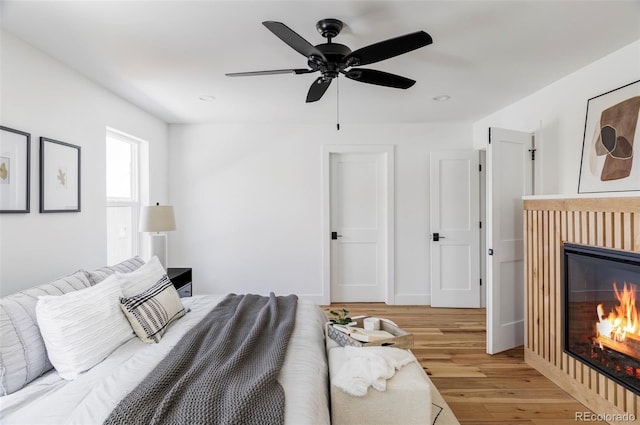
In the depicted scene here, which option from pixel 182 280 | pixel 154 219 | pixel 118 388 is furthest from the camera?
pixel 182 280

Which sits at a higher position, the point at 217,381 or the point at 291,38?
the point at 291,38

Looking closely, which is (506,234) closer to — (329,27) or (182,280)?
(329,27)

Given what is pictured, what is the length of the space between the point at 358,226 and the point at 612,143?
9.15ft

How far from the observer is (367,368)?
1.60 m

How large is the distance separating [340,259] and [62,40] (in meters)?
3.61

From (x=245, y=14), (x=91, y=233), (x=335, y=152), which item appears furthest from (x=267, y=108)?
(x=91, y=233)

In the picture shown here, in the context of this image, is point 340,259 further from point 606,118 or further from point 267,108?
point 606,118

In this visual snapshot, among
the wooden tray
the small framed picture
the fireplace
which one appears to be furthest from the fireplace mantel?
the small framed picture

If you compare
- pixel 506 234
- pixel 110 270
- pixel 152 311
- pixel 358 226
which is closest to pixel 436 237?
pixel 358 226

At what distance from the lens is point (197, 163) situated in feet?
14.4

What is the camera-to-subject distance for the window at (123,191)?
10.9 feet

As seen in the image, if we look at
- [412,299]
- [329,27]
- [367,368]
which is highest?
[329,27]

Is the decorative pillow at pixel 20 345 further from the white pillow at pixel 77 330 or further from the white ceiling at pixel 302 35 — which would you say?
the white ceiling at pixel 302 35

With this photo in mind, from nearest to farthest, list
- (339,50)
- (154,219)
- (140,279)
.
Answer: (339,50) < (140,279) < (154,219)
